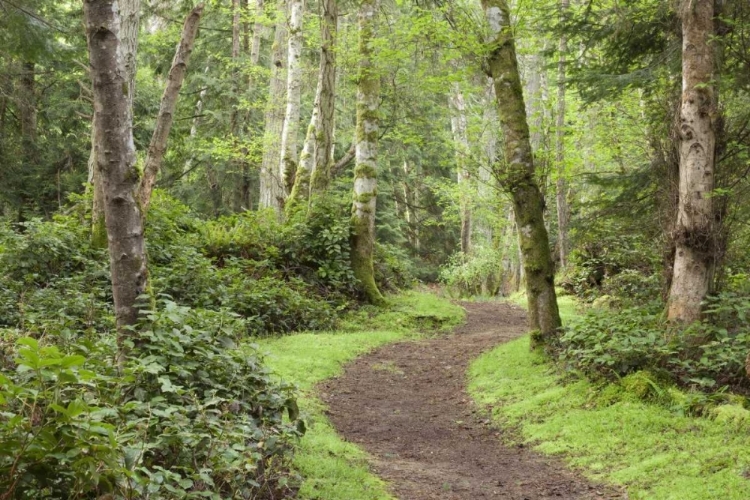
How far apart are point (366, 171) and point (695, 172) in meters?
7.76

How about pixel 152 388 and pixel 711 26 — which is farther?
pixel 711 26

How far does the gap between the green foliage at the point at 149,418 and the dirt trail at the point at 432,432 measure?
169 centimetres

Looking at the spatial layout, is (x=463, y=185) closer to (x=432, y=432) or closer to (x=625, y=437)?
(x=432, y=432)

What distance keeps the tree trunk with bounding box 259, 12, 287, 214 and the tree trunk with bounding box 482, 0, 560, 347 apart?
9580 millimetres

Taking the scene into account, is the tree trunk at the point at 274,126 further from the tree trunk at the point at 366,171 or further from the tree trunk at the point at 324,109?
the tree trunk at the point at 366,171

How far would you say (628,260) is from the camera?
47.6ft

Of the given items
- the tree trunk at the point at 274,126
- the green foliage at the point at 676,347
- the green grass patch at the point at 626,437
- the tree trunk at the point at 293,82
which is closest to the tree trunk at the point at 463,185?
the tree trunk at the point at 274,126

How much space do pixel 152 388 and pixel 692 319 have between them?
647 centimetres

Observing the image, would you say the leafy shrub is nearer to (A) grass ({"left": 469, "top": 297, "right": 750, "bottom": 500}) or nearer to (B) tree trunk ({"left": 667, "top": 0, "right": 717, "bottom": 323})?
(A) grass ({"left": 469, "top": 297, "right": 750, "bottom": 500})

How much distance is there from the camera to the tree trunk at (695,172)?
7.65 m

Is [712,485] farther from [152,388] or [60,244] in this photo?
[60,244]

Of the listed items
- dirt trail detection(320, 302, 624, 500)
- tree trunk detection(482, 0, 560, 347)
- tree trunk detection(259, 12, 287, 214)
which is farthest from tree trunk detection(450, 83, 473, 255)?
dirt trail detection(320, 302, 624, 500)

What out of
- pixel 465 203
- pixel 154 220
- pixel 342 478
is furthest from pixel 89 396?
pixel 465 203

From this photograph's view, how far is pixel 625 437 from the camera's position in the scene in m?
6.16
